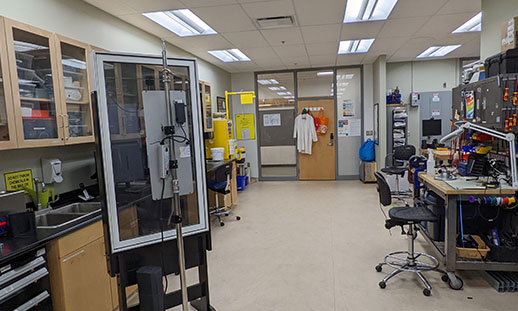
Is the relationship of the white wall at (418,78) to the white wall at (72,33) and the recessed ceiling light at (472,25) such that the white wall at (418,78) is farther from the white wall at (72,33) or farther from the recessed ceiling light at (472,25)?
the white wall at (72,33)

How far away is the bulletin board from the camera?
7.82 m

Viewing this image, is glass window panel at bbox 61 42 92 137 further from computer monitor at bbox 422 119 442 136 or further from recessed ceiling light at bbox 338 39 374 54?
computer monitor at bbox 422 119 442 136

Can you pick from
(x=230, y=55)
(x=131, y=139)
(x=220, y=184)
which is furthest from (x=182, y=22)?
(x=131, y=139)

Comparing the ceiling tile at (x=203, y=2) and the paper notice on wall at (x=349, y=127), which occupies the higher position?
the ceiling tile at (x=203, y=2)

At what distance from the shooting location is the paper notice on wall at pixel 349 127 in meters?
7.50

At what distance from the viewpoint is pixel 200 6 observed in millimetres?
3479

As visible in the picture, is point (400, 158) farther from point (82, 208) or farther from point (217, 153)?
point (82, 208)

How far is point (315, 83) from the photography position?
761 cm

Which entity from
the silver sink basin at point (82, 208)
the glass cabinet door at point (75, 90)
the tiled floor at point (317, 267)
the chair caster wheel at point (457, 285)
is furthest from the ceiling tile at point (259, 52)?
the chair caster wheel at point (457, 285)

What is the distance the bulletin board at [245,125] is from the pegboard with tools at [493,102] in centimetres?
511

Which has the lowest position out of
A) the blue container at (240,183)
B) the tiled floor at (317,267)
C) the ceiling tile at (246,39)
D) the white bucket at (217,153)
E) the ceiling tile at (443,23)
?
the tiled floor at (317,267)

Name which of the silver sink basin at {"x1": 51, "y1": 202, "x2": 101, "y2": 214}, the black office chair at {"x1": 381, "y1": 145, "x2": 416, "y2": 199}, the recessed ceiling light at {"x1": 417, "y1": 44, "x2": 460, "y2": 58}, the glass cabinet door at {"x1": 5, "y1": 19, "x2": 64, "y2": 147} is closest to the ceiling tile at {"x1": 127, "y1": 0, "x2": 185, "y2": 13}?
the glass cabinet door at {"x1": 5, "y1": 19, "x2": 64, "y2": 147}

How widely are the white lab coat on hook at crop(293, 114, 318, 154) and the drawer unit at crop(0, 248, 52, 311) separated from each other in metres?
6.18

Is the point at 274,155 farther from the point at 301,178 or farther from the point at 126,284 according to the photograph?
the point at 126,284
